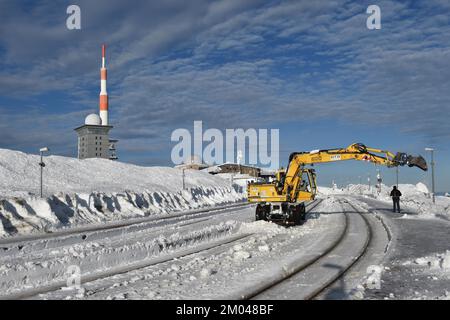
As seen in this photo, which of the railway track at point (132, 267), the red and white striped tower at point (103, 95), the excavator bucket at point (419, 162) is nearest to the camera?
the railway track at point (132, 267)

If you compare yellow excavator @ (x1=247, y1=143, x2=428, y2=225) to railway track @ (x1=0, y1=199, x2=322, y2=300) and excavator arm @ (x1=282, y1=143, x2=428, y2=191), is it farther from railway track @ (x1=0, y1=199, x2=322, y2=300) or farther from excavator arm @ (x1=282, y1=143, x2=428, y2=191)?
railway track @ (x1=0, y1=199, x2=322, y2=300)

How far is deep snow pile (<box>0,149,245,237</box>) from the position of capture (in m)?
20.7

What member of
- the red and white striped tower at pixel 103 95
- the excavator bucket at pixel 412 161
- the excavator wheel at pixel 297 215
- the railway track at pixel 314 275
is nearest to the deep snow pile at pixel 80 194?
the excavator wheel at pixel 297 215

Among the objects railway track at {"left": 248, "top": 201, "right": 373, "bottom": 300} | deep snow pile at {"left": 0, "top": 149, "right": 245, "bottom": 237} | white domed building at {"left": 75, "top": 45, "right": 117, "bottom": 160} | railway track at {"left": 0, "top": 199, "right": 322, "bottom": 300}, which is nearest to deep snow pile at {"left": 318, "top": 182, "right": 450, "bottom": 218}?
railway track at {"left": 248, "top": 201, "right": 373, "bottom": 300}

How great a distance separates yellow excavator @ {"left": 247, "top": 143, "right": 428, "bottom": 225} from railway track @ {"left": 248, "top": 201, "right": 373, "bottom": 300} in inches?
261

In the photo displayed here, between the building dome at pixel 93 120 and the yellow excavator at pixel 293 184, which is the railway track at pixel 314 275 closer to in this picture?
the yellow excavator at pixel 293 184

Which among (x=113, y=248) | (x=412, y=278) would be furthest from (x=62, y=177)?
(x=412, y=278)

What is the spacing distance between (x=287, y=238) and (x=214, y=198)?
32.0m

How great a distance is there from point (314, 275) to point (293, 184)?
1246 cm

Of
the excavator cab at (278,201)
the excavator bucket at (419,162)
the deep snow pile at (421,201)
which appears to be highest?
the excavator bucket at (419,162)

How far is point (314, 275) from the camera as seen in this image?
31.4 feet

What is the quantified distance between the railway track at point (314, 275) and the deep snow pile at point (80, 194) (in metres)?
13.5

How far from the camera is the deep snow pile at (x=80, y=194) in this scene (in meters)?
20.7

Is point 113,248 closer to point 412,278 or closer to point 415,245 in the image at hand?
point 412,278
